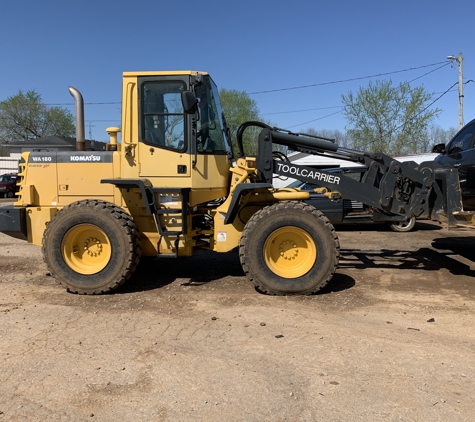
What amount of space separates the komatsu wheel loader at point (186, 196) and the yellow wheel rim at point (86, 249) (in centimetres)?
1

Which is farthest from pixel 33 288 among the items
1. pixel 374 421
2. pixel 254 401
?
pixel 374 421

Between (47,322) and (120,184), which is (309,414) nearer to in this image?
(47,322)

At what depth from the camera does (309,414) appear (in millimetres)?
2797

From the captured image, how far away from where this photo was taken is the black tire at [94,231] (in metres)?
5.30

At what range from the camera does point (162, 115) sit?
5.48m

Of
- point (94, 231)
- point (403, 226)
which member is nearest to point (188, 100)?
point (94, 231)

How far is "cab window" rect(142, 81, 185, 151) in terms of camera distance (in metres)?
5.46

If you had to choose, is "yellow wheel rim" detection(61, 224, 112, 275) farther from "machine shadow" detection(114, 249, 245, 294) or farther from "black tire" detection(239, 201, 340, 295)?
"black tire" detection(239, 201, 340, 295)

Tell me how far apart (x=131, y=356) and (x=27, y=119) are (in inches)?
2019

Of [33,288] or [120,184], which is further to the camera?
[33,288]

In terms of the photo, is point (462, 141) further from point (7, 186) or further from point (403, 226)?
point (7, 186)

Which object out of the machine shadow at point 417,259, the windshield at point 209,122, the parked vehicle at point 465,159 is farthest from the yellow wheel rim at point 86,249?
the parked vehicle at point 465,159

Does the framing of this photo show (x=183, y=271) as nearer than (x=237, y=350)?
No

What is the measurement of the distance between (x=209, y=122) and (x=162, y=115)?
0.65 meters
